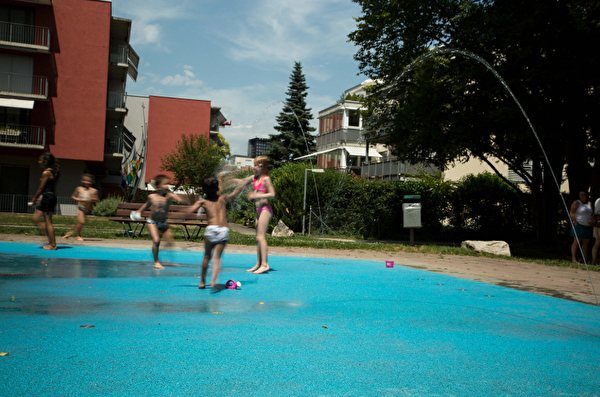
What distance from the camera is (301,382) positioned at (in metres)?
3.50

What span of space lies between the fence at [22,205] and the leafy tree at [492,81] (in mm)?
24649

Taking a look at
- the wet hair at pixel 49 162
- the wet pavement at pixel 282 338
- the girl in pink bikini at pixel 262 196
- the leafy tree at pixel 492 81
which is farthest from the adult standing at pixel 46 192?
the leafy tree at pixel 492 81

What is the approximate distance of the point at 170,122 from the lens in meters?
57.9

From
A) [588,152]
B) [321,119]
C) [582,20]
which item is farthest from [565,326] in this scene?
[321,119]

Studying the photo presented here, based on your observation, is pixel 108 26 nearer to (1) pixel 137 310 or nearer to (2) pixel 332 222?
(2) pixel 332 222

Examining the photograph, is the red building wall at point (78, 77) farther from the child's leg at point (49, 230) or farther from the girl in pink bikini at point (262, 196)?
the girl in pink bikini at point (262, 196)

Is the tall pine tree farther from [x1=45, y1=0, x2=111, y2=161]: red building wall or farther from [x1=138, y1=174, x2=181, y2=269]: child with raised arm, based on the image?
[x1=138, y1=174, x2=181, y2=269]: child with raised arm

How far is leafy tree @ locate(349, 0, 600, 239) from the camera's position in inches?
610

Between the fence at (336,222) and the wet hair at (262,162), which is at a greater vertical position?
the wet hair at (262,162)

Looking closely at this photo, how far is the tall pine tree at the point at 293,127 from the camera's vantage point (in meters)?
55.4

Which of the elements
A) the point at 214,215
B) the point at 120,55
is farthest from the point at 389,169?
the point at 214,215

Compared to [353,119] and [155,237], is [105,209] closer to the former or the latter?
[155,237]

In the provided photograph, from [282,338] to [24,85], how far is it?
1509 inches

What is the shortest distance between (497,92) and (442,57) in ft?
18.3
